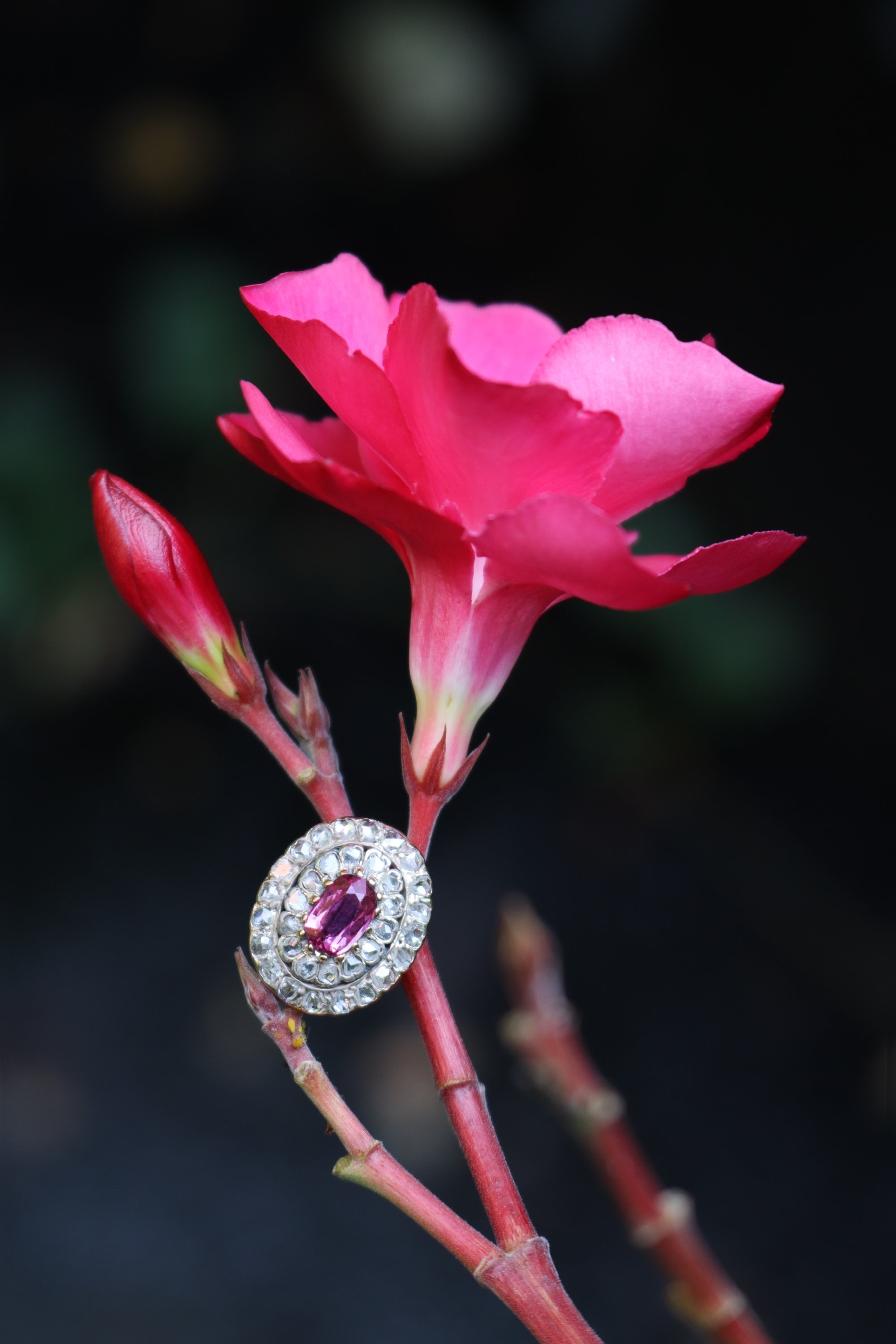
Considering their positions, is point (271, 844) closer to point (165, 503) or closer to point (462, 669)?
point (165, 503)

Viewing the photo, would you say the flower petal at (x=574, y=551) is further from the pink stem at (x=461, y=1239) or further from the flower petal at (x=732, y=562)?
the pink stem at (x=461, y=1239)

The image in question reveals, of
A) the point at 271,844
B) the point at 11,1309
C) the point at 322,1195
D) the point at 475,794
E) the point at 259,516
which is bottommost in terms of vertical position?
the point at 322,1195

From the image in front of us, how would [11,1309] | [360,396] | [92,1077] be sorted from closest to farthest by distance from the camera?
1. [360,396]
2. [11,1309]
3. [92,1077]

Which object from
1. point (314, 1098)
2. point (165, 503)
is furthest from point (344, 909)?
point (165, 503)

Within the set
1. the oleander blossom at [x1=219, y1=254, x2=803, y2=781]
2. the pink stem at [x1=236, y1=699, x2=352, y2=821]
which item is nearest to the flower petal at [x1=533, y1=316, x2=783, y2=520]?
the oleander blossom at [x1=219, y1=254, x2=803, y2=781]

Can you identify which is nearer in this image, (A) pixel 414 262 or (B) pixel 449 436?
(B) pixel 449 436

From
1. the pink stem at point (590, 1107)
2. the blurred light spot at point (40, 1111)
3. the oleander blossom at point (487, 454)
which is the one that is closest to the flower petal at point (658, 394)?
the oleander blossom at point (487, 454)
